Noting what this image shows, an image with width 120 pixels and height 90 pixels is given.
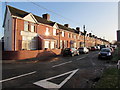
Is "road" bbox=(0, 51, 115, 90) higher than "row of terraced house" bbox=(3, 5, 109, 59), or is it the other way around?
"row of terraced house" bbox=(3, 5, 109, 59)

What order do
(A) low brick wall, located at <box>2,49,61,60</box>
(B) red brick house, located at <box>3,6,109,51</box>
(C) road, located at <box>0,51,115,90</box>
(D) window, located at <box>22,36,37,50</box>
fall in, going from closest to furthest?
(C) road, located at <box>0,51,115,90</box>
(A) low brick wall, located at <box>2,49,61,60</box>
(B) red brick house, located at <box>3,6,109,51</box>
(D) window, located at <box>22,36,37,50</box>

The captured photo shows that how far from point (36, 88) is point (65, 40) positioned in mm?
26424

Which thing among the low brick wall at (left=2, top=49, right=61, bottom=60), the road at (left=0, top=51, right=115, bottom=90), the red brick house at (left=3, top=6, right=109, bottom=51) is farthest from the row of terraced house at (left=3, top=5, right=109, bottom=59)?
the road at (left=0, top=51, right=115, bottom=90)

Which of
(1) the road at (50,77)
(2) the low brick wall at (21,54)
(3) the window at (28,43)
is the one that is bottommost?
(1) the road at (50,77)

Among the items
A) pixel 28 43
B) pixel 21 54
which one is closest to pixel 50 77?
pixel 21 54

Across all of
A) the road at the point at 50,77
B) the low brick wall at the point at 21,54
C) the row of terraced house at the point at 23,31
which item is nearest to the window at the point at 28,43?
the row of terraced house at the point at 23,31

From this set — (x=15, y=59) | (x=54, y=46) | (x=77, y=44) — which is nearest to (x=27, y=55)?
(x=15, y=59)

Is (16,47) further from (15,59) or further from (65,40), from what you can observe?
(65,40)

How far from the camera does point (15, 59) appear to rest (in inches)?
519

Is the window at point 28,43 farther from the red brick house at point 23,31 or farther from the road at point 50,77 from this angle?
the road at point 50,77

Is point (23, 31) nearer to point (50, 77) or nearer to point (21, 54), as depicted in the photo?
point (21, 54)

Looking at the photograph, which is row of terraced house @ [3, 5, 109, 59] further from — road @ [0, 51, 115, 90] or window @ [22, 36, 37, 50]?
road @ [0, 51, 115, 90]

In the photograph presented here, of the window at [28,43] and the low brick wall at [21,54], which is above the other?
the window at [28,43]

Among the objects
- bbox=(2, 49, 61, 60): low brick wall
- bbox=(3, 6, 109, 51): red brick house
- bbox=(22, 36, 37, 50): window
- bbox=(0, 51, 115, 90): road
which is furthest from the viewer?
bbox=(22, 36, 37, 50): window
